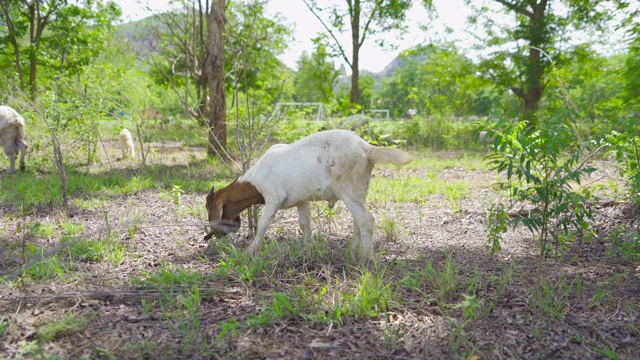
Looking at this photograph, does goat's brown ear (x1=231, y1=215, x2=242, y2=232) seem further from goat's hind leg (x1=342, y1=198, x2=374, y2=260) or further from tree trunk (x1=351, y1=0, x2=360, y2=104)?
tree trunk (x1=351, y1=0, x2=360, y2=104)

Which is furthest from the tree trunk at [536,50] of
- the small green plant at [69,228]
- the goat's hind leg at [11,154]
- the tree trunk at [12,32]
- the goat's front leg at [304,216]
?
the tree trunk at [12,32]

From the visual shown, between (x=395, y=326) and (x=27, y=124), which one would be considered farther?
(x=27, y=124)

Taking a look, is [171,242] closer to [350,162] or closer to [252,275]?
[252,275]

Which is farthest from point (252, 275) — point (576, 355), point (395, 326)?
point (576, 355)

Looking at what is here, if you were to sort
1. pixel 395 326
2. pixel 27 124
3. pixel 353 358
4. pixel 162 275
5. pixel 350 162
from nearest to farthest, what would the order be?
1. pixel 353 358
2. pixel 395 326
3. pixel 162 275
4. pixel 350 162
5. pixel 27 124

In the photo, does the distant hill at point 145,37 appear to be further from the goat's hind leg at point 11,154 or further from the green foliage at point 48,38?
the goat's hind leg at point 11,154

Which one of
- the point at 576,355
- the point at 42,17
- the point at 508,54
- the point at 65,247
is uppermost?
the point at 42,17

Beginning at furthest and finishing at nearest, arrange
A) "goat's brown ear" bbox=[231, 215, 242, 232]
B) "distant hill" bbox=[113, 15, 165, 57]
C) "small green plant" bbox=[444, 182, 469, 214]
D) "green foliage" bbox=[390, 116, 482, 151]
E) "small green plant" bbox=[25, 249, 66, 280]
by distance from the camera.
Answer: "distant hill" bbox=[113, 15, 165, 57]
"green foliage" bbox=[390, 116, 482, 151]
"small green plant" bbox=[444, 182, 469, 214]
"goat's brown ear" bbox=[231, 215, 242, 232]
"small green plant" bbox=[25, 249, 66, 280]

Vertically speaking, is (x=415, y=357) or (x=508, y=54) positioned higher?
(x=508, y=54)

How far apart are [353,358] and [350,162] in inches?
73.7

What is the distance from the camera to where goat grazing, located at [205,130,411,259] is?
4160 mm

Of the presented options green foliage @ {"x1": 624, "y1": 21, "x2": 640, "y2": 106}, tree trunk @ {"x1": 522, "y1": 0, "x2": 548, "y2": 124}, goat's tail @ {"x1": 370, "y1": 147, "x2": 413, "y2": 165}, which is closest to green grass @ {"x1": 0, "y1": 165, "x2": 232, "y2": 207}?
goat's tail @ {"x1": 370, "y1": 147, "x2": 413, "y2": 165}

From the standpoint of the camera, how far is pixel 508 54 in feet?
52.4

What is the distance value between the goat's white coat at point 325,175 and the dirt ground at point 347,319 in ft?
1.35
